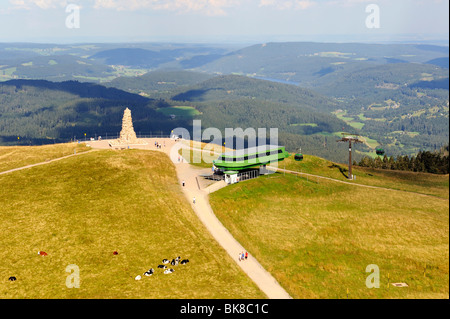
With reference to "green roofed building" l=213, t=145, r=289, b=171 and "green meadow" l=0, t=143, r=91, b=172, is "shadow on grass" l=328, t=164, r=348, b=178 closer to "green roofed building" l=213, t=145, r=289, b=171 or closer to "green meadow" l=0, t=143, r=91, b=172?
"green roofed building" l=213, t=145, r=289, b=171

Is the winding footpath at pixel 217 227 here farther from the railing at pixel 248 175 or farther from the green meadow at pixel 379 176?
the green meadow at pixel 379 176

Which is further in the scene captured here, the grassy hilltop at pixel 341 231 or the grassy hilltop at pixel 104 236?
the grassy hilltop at pixel 341 231

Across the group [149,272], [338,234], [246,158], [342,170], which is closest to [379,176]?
[342,170]

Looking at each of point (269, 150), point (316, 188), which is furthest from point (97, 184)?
point (316, 188)

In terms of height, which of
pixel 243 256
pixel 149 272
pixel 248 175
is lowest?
pixel 243 256

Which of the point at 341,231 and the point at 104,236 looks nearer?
the point at 104,236

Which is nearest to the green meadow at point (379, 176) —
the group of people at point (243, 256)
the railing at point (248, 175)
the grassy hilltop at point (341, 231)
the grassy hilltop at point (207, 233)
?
the grassy hilltop at point (341, 231)

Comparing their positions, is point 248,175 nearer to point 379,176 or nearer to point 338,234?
point 338,234

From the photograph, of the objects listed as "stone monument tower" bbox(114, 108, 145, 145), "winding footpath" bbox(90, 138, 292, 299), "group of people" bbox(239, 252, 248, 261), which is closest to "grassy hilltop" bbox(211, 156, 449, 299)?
"winding footpath" bbox(90, 138, 292, 299)
